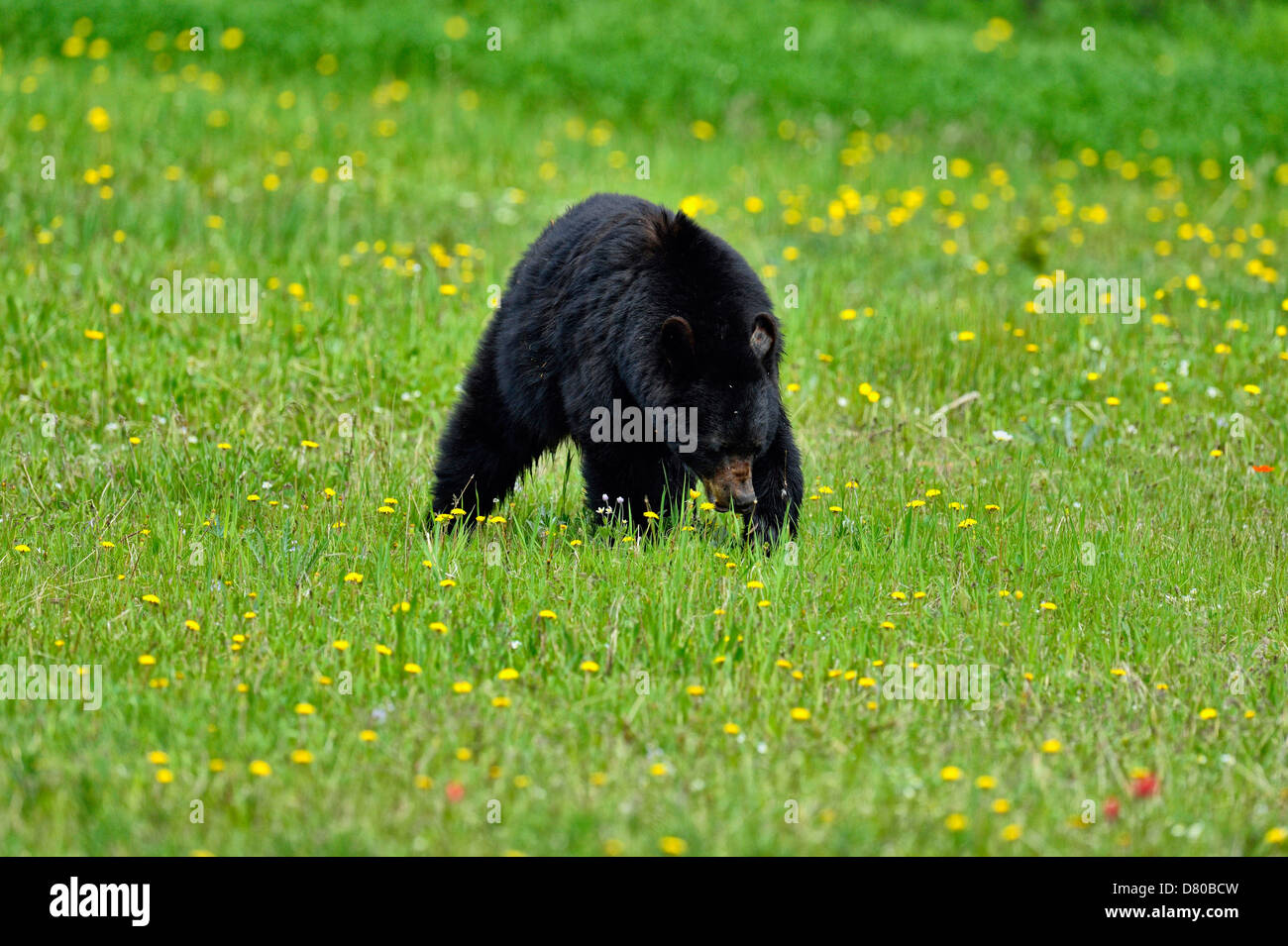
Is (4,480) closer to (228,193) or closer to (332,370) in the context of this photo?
(332,370)

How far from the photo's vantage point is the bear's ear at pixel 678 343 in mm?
4938

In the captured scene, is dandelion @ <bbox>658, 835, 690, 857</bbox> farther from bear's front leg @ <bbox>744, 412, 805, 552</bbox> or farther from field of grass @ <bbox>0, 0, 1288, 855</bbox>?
bear's front leg @ <bbox>744, 412, 805, 552</bbox>

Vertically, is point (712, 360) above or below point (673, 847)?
above

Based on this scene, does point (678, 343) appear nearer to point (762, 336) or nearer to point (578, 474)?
point (762, 336)

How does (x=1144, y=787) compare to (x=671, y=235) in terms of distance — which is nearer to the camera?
(x=1144, y=787)

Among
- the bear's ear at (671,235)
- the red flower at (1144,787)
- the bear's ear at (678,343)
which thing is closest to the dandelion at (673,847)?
the red flower at (1144,787)

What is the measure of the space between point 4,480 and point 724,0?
37.7ft

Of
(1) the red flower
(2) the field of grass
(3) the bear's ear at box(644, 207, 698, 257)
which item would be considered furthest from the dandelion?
(3) the bear's ear at box(644, 207, 698, 257)

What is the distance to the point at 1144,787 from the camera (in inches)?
138

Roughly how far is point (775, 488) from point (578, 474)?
6.57 feet

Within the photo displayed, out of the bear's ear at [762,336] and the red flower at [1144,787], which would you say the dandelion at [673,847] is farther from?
the bear's ear at [762,336]

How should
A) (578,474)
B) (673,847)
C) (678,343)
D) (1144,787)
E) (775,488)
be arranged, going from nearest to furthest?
(673,847) < (1144,787) < (678,343) < (775,488) < (578,474)

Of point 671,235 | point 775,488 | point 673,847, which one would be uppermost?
point 671,235

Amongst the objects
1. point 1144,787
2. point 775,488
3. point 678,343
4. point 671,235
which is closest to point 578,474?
point 775,488
